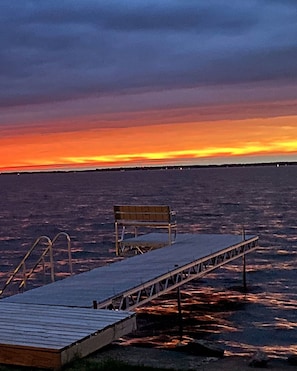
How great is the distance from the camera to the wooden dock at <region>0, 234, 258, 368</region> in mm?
8789

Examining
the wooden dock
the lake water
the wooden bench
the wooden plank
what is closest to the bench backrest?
the wooden bench

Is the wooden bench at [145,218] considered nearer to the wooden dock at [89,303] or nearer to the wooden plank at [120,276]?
the wooden plank at [120,276]

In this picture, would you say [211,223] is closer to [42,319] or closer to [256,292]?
[256,292]

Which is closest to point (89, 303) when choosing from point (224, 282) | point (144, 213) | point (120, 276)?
point (120, 276)

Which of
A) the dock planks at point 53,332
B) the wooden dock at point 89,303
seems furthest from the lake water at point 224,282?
the dock planks at point 53,332

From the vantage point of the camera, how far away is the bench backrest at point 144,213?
19.5 m

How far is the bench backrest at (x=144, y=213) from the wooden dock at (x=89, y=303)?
1.13m

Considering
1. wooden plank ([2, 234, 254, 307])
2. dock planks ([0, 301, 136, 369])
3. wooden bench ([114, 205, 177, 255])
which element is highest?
wooden bench ([114, 205, 177, 255])

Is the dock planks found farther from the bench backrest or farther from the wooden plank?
the bench backrest

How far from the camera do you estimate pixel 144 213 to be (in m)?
19.8

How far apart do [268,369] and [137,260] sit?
732 centimetres

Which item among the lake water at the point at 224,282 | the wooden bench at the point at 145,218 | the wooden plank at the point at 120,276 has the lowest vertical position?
the lake water at the point at 224,282

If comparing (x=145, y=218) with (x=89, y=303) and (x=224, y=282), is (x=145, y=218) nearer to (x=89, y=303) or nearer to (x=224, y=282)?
(x=224, y=282)

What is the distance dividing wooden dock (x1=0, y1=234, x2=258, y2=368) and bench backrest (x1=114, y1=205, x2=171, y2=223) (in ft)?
3.72
